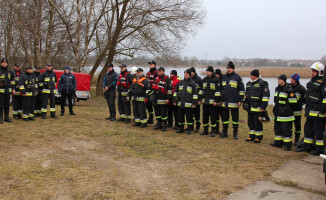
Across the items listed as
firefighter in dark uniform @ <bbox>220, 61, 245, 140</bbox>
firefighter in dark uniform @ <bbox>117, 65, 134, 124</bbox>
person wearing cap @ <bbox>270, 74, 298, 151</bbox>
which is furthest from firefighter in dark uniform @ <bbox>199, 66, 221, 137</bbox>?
firefighter in dark uniform @ <bbox>117, 65, 134, 124</bbox>

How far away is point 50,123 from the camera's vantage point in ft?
35.5

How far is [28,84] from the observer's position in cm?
1097

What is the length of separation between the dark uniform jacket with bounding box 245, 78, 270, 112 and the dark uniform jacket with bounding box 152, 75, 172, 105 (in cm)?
275

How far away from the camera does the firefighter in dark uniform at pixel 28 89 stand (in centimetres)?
1084

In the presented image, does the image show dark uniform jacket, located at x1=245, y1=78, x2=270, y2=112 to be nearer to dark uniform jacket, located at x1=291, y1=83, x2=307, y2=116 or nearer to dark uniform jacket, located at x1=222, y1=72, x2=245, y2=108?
dark uniform jacket, located at x1=222, y1=72, x2=245, y2=108

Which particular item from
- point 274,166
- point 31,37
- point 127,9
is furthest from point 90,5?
point 274,166

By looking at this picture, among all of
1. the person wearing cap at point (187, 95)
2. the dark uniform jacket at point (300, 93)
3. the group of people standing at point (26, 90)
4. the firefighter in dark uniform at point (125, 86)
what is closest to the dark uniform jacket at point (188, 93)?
the person wearing cap at point (187, 95)

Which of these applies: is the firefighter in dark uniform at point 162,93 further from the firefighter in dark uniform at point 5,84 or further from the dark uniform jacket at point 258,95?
the firefighter in dark uniform at point 5,84

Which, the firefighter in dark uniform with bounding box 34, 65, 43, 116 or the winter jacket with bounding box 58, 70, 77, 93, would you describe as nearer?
the firefighter in dark uniform with bounding box 34, 65, 43, 116

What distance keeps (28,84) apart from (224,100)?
265 inches

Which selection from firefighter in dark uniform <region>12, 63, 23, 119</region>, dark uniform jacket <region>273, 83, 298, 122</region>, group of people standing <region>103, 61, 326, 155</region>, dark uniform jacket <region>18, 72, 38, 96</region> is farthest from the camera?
firefighter in dark uniform <region>12, 63, 23, 119</region>

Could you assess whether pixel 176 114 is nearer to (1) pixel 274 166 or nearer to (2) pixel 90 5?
(1) pixel 274 166

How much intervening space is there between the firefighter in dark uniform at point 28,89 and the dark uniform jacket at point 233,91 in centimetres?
664

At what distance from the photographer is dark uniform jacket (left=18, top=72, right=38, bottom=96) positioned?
10.8 m
